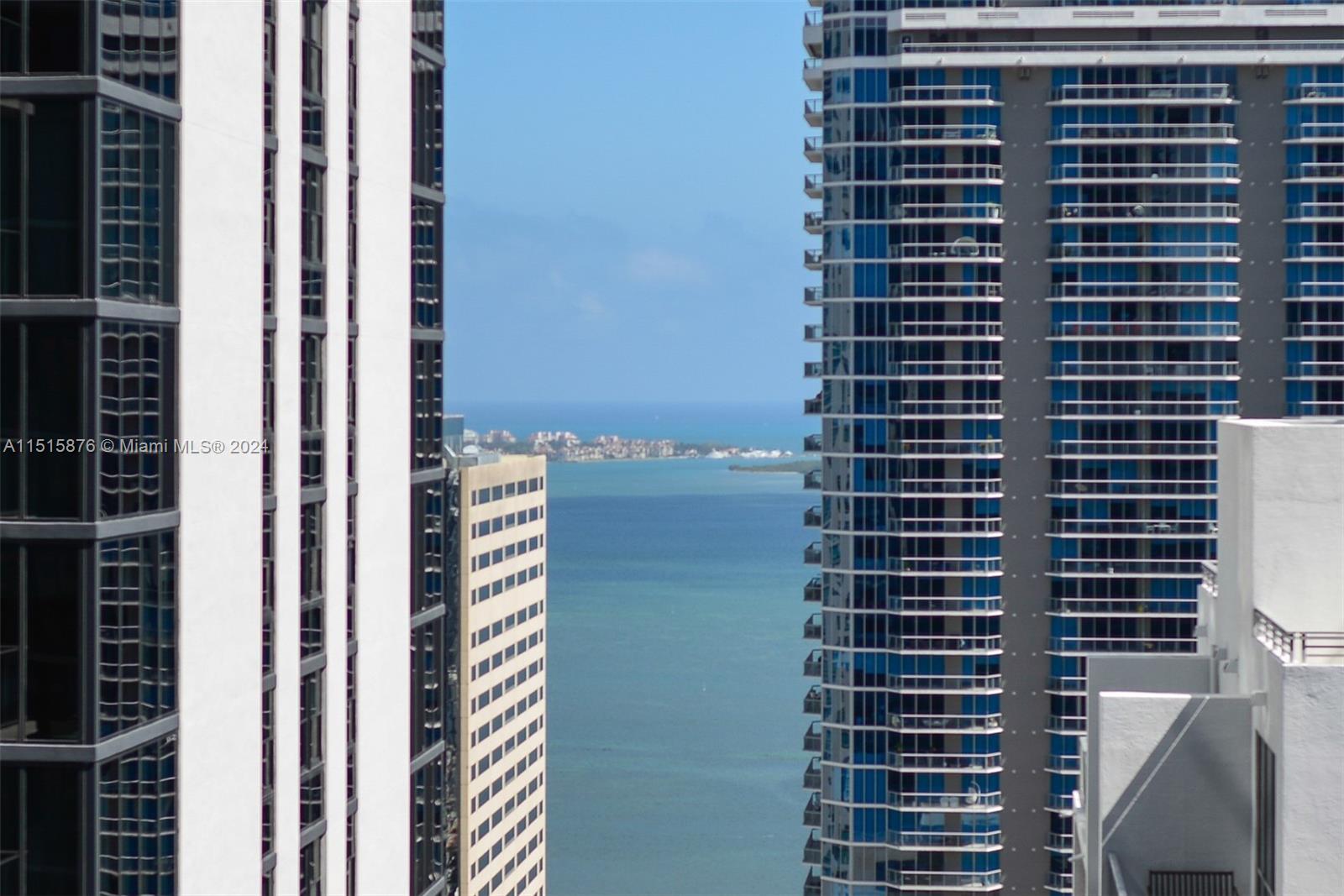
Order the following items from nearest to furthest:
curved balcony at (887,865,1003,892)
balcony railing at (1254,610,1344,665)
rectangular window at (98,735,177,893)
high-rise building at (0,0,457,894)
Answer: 1. high-rise building at (0,0,457,894)
2. rectangular window at (98,735,177,893)
3. balcony railing at (1254,610,1344,665)
4. curved balcony at (887,865,1003,892)

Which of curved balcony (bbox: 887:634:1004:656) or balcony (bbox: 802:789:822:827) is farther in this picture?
balcony (bbox: 802:789:822:827)

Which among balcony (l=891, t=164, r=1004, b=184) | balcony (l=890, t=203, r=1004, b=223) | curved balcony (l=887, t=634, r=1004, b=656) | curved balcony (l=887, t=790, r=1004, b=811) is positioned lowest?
curved balcony (l=887, t=790, r=1004, b=811)

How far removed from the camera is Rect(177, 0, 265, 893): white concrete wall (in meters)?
8.02

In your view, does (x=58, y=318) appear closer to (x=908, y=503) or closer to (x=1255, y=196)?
(x=908, y=503)

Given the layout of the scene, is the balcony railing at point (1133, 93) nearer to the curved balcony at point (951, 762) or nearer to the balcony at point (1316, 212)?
the balcony at point (1316, 212)

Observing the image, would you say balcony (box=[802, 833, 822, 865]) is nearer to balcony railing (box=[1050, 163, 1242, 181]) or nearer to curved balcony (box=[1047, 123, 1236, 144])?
balcony railing (box=[1050, 163, 1242, 181])

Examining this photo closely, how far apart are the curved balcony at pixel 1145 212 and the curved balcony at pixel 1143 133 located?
144cm

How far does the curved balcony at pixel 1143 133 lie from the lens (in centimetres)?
4025

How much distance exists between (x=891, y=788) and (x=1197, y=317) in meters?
12.8

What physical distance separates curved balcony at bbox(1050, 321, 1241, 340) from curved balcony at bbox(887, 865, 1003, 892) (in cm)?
1226

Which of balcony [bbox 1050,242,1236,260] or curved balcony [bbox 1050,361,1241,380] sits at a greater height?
balcony [bbox 1050,242,1236,260]

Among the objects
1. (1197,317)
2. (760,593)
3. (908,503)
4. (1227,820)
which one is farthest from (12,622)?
(760,593)

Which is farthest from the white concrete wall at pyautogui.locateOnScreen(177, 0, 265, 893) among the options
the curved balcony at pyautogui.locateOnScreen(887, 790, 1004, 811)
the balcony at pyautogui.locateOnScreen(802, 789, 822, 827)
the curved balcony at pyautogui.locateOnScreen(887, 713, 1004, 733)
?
the balcony at pyautogui.locateOnScreen(802, 789, 822, 827)

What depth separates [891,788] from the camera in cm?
4062
